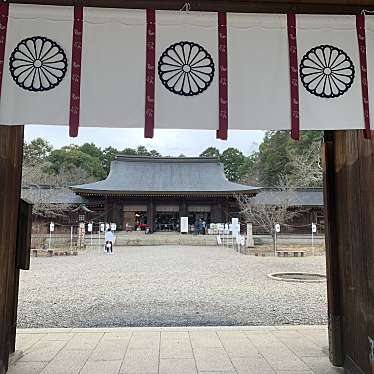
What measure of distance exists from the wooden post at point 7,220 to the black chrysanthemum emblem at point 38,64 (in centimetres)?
66

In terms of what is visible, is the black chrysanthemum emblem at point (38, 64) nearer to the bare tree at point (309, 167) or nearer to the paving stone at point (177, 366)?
the paving stone at point (177, 366)

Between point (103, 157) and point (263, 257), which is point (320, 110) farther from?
point (103, 157)

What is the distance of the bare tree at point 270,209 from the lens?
1953 cm

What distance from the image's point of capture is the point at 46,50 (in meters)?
2.16

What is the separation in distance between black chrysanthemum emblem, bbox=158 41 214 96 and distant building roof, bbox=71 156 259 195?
72.9 feet

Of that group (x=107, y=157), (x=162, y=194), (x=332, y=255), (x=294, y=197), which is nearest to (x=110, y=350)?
(x=332, y=255)

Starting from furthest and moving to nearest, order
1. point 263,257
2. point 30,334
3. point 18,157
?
point 263,257, point 30,334, point 18,157

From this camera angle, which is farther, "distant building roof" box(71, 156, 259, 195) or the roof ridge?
the roof ridge

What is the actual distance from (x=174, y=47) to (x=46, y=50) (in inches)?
32.2

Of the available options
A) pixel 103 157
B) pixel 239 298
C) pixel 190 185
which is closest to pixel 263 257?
pixel 239 298

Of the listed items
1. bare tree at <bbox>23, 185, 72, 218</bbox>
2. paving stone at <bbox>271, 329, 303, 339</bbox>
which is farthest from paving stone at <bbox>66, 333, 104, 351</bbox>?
bare tree at <bbox>23, 185, 72, 218</bbox>

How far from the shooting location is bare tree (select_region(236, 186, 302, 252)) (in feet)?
64.1

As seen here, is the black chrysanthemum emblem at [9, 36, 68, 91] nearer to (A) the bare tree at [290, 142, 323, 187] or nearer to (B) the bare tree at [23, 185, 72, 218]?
(A) the bare tree at [290, 142, 323, 187]

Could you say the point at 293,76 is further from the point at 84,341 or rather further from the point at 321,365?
the point at 84,341
